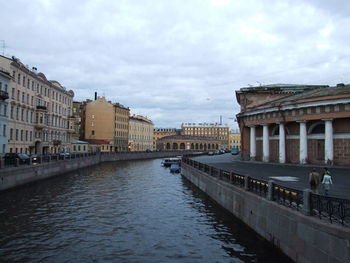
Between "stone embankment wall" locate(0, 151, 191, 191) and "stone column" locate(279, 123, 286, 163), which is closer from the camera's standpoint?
"stone embankment wall" locate(0, 151, 191, 191)

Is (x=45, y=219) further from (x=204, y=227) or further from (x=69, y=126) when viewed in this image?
(x=69, y=126)

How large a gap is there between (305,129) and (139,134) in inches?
3834

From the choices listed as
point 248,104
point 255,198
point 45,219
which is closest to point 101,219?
point 45,219

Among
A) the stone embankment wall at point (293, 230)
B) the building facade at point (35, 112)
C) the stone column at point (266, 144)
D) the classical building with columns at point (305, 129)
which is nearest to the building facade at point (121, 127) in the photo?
the building facade at point (35, 112)

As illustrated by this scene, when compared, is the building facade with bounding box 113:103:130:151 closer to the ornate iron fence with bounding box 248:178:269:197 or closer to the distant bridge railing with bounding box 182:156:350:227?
the ornate iron fence with bounding box 248:178:269:197

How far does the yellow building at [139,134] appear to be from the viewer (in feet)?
386

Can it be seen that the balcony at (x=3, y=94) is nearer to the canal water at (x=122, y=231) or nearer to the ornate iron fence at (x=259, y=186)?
the canal water at (x=122, y=231)

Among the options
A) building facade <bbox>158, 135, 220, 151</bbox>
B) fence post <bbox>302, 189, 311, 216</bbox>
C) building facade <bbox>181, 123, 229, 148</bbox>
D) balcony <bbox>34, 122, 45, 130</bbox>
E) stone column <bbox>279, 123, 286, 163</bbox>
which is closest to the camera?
fence post <bbox>302, 189, 311, 216</bbox>

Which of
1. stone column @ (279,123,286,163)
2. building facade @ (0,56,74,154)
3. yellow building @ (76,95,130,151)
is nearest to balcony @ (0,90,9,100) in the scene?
building facade @ (0,56,74,154)

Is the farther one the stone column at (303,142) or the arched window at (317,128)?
the stone column at (303,142)

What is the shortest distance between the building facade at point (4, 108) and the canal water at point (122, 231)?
16799mm

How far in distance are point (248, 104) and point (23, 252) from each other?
39997 mm

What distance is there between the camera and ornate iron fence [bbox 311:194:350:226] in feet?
29.7

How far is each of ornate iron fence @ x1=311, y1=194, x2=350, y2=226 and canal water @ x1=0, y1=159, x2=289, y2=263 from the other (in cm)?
259
